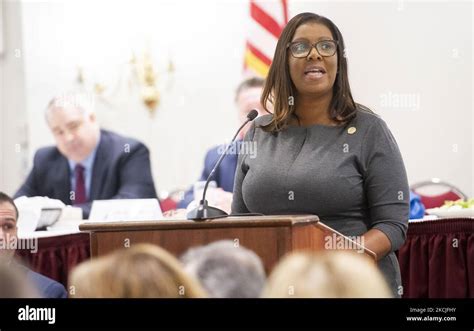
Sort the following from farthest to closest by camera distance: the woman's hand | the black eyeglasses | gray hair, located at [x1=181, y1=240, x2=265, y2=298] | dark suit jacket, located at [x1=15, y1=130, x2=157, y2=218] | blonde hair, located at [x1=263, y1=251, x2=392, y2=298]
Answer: dark suit jacket, located at [x1=15, y1=130, x2=157, y2=218], the black eyeglasses, the woman's hand, gray hair, located at [x1=181, y1=240, x2=265, y2=298], blonde hair, located at [x1=263, y1=251, x2=392, y2=298]

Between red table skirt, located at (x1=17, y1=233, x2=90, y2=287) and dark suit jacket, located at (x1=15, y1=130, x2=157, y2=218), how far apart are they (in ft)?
4.79

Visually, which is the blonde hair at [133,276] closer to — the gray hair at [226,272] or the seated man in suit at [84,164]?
the gray hair at [226,272]

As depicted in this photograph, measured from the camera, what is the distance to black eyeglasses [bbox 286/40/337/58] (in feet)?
8.79

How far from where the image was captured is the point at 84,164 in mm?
5898

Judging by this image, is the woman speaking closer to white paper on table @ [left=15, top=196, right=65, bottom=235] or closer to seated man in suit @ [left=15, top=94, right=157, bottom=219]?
white paper on table @ [left=15, top=196, right=65, bottom=235]

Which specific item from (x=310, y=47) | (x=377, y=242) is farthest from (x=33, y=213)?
(x=377, y=242)

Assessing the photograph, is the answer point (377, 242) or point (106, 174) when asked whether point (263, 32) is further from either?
point (377, 242)

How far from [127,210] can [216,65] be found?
3.26 metres

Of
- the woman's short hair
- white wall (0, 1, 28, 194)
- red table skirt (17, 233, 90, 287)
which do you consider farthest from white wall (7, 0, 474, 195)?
the woman's short hair

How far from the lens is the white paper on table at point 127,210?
4.54m

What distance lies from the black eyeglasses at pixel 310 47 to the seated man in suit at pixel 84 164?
3.11 m

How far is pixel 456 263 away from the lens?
4074 millimetres
